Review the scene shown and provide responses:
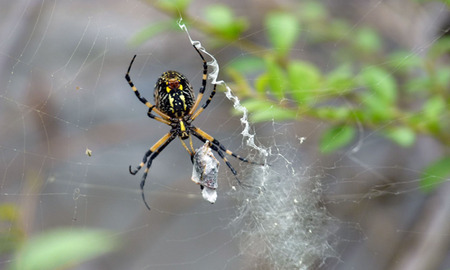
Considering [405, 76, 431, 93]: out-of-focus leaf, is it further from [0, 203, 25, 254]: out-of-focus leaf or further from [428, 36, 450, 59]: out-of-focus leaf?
[0, 203, 25, 254]: out-of-focus leaf

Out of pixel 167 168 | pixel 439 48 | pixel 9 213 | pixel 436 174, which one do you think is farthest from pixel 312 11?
pixel 9 213

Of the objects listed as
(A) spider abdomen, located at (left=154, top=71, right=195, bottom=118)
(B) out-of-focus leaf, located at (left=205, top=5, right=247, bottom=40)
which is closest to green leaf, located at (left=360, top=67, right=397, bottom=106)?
(B) out-of-focus leaf, located at (left=205, top=5, right=247, bottom=40)

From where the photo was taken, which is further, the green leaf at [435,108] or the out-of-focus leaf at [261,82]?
the green leaf at [435,108]

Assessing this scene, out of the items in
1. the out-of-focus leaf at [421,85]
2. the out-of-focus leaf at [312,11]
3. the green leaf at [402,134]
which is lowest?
the green leaf at [402,134]

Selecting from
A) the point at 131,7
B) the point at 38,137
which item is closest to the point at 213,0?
the point at 131,7

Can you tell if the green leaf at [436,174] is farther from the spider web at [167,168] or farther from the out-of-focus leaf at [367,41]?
the out-of-focus leaf at [367,41]

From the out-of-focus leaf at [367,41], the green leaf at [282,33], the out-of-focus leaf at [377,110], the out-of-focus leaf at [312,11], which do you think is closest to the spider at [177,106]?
the green leaf at [282,33]

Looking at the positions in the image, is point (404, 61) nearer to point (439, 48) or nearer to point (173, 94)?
point (439, 48)
